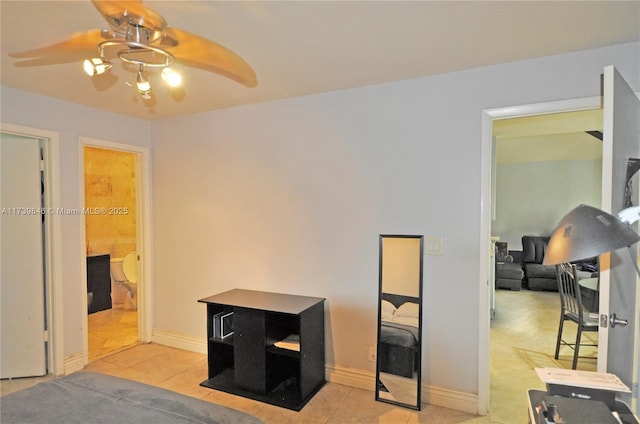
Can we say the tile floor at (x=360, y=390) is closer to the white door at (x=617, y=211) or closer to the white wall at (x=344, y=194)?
the white wall at (x=344, y=194)

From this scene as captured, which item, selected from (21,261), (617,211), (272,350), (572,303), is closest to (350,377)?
(272,350)

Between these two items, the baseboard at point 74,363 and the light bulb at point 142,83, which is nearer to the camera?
the light bulb at point 142,83

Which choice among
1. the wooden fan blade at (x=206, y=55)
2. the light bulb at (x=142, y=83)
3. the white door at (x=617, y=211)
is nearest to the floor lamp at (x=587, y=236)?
the white door at (x=617, y=211)

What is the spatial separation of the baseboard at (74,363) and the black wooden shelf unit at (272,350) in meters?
1.20

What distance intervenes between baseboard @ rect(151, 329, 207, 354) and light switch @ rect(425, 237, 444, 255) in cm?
236

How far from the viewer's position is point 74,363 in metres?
3.09

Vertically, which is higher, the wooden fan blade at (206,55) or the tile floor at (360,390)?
the wooden fan blade at (206,55)

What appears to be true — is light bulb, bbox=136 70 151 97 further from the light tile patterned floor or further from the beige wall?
the beige wall

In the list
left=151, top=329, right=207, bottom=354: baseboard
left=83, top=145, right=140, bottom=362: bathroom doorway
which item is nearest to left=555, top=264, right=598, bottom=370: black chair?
left=151, top=329, right=207, bottom=354: baseboard

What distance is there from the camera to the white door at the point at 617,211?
4.93 ft

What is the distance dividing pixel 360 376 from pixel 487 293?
1173 mm

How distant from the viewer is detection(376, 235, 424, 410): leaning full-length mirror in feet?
8.38

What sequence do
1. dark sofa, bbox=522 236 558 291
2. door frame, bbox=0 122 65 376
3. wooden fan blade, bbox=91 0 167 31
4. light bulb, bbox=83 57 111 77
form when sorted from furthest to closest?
dark sofa, bbox=522 236 558 291
door frame, bbox=0 122 65 376
light bulb, bbox=83 57 111 77
wooden fan blade, bbox=91 0 167 31

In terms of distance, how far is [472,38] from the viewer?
6.45ft
